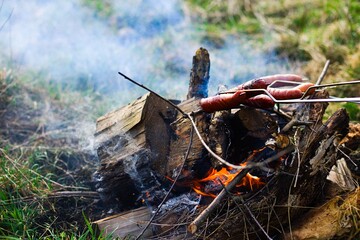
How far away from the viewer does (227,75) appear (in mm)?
5113

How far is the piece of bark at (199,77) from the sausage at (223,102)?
38 centimetres

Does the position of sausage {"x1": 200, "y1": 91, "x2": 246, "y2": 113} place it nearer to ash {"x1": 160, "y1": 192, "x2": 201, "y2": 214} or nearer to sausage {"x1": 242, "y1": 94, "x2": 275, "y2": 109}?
sausage {"x1": 242, "y1": 94, "x2": 275, "y2": 109}

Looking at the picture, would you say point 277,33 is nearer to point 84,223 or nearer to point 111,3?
point 111,3

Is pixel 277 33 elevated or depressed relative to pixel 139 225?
elevated

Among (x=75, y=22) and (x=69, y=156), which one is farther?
(x=75, y=22)

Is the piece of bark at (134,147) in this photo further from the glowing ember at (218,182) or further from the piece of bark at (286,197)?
the piece of bark at (286,197)

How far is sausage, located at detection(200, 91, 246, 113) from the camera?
7.96ft

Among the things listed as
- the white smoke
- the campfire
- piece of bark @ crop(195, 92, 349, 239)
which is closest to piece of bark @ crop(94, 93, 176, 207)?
the campfire

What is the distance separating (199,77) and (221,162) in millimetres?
788

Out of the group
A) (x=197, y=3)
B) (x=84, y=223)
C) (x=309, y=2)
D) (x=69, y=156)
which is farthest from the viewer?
(x=197, y=3)

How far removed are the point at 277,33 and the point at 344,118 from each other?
3911 mm

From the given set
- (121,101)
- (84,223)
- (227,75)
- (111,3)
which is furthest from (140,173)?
(111,3)

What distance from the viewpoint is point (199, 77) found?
9.78 feet

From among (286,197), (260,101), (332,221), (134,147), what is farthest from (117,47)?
(332,221)
